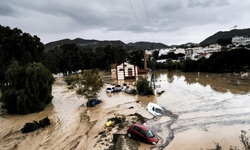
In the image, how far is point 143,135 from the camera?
451 inches

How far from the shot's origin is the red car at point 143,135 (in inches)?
443

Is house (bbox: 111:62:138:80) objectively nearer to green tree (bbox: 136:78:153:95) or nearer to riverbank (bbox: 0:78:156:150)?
green tree (bbox: 136:78:153:95)

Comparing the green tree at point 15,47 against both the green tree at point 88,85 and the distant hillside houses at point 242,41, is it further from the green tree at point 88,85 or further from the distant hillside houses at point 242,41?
the distant hillside houses at point 242,41

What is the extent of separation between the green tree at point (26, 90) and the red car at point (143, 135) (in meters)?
15.7

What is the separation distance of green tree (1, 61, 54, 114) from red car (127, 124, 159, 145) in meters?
15.7

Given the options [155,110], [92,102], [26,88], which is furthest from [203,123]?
[26,88]

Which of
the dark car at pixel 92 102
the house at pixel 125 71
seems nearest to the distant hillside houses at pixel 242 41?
the house at pixel 125 71

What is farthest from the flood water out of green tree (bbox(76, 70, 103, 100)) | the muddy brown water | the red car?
green tree (bbox(76, 70, 103, 100))

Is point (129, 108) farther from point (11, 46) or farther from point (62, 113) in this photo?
point (11, 46)

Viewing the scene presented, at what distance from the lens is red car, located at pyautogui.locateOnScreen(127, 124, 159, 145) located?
1126 centimetres

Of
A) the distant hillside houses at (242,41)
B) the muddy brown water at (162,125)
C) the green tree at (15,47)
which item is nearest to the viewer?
the muddy brown water at (162,125)

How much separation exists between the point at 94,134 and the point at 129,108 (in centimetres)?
795

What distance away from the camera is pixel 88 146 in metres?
11.8

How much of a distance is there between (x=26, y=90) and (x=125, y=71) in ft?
106
